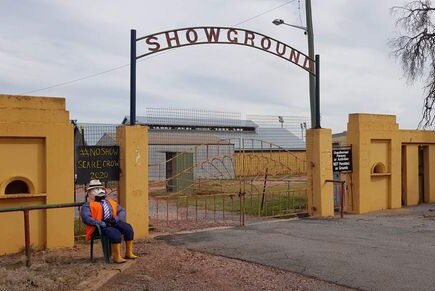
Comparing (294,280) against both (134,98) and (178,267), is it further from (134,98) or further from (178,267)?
(134,98)

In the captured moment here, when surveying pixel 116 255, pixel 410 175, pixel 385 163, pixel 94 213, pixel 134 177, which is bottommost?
pixel 116 255

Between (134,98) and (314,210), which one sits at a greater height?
(134,98)

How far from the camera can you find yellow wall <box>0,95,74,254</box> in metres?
8.89

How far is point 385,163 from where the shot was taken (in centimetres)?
1573

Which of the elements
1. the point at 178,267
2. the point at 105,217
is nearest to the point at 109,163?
the point at 105,217

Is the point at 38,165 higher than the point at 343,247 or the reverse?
higher

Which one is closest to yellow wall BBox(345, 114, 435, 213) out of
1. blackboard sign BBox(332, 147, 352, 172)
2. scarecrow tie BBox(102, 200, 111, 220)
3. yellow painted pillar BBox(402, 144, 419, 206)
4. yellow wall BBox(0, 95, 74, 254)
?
yellow painted pillar BBox(402, 144, 419, 206)

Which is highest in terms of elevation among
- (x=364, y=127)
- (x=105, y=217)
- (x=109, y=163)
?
(x=364, y=127)

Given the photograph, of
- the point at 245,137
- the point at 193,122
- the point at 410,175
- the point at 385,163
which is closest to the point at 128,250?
the point at 385,163

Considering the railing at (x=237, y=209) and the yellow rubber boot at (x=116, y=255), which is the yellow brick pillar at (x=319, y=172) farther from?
the yellow rubber boot at (x=116, y=255)

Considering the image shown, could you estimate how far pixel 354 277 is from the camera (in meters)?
→ 7.10

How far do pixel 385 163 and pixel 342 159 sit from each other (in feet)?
6.01

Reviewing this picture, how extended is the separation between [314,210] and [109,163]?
18.9 ft

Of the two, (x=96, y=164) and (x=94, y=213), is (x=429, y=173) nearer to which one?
(x=96, y=164)
